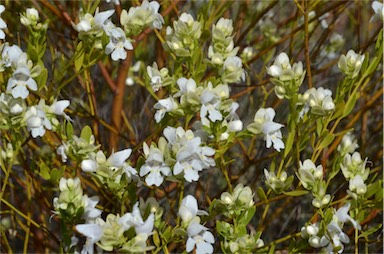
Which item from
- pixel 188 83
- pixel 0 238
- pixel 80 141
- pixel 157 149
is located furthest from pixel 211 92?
pixel 0 238

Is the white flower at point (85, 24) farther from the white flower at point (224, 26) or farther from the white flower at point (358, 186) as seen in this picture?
the white flower at point (358, 186)

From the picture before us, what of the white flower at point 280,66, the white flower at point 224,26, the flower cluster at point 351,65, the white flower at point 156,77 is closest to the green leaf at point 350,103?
the flower cluster at point 351,65

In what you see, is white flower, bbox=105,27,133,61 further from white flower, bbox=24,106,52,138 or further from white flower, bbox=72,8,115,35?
white flower, bbox=24,106,52,138

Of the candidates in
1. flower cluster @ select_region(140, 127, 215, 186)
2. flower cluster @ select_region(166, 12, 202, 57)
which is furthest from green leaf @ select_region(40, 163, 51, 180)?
flower cluster @ select_region(166, 12, 202, 57)

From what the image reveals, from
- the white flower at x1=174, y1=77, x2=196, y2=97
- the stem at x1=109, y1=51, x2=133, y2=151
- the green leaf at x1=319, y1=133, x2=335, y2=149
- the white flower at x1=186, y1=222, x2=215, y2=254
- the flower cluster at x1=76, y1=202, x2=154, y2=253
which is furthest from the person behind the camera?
the stem at x1=109, y1=51, x2=133, y2=151

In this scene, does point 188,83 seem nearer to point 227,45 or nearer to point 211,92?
point 211,92

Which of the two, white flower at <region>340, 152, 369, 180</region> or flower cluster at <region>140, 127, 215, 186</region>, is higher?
flower cluster at <region>140, 127, 215, 186</region>
